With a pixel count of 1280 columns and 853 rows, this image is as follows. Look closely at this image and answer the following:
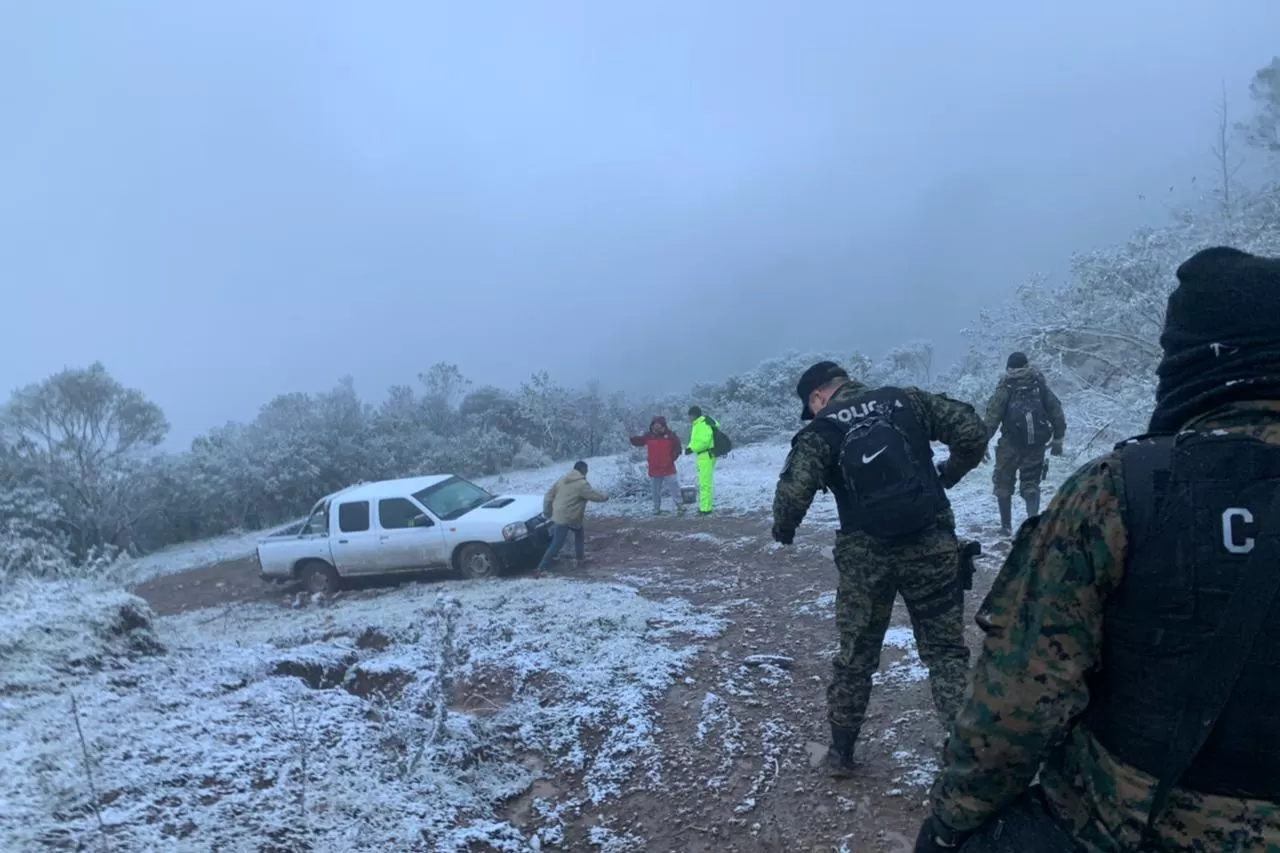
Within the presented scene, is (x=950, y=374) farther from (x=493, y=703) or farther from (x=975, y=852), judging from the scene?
(x=975, y=852)

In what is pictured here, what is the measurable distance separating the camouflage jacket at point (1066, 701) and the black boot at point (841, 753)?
2.40 metres

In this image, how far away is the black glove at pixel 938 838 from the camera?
1.71 meters

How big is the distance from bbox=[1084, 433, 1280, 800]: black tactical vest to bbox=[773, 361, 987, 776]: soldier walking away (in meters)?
1.97

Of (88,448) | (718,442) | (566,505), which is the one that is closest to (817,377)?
(566,505)

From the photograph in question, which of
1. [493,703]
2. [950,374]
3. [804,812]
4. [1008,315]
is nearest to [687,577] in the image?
[493,703]

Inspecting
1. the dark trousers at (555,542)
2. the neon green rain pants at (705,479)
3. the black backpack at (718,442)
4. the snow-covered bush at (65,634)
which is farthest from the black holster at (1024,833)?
the neon green rain pants at (705,479)

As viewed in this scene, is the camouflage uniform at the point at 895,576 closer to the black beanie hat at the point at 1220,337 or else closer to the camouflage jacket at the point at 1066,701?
the camouflage jacket at the point at 1066,701

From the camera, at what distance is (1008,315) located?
1266 cm

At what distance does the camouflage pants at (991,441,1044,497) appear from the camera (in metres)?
7.96

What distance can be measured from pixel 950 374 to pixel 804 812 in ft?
82.7

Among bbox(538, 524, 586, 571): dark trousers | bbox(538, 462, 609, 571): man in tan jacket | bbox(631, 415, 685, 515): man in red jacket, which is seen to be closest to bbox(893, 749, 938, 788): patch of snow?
bbox(538, 462, 609, 571): man in tan jacket

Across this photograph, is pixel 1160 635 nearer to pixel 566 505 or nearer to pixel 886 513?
pixel 886 513

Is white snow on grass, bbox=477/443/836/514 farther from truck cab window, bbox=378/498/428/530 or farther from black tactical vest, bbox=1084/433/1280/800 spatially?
black tactical vest, bbox=1084/433/1280/800

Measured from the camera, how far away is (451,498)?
1116 cm
